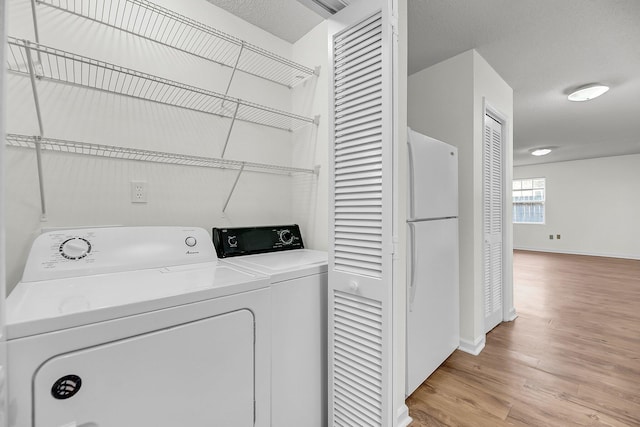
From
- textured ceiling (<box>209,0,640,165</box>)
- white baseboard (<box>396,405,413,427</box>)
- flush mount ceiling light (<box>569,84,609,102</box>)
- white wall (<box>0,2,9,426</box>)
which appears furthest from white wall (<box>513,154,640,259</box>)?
white wall (<box>0,2,9,426</box>)

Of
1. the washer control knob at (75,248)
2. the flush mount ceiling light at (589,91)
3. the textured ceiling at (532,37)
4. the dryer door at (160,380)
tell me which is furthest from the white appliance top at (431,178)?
the flush mount ceiling light at (589,91)

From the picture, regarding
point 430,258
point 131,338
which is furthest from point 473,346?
point 131,338

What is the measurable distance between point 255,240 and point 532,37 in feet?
8.75

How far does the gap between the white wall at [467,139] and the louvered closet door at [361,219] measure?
1.55m

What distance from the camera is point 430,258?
1.97 m

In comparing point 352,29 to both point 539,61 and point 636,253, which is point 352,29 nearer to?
point 539,61

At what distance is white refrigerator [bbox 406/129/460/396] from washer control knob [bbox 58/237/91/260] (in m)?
1.63

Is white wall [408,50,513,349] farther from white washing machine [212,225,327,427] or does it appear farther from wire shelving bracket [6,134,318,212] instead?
white washing machine [212,225,327,427]

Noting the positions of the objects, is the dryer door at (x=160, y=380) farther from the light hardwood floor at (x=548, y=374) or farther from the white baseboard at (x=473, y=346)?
the white baseboard at (x=473, y=346)

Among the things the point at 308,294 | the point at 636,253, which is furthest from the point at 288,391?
the point at 636,253

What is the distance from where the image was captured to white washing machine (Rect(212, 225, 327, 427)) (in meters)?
1.26

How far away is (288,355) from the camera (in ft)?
4.26

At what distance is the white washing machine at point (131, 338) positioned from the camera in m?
0.75

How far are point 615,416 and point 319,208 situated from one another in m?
2.08
